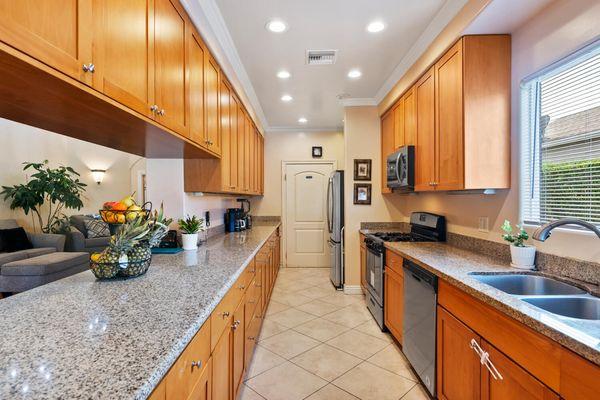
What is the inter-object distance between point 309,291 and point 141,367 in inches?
145

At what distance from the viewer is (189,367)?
92 centimetres

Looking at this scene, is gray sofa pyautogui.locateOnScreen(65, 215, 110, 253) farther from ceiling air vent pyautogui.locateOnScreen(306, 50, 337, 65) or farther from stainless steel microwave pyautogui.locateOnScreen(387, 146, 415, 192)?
stainless steel microwave pyautogui.locateOnScreen(387, 146, 415, 192)

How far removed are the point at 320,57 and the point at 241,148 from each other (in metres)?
1.35

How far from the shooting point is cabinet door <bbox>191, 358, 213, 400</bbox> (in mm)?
990

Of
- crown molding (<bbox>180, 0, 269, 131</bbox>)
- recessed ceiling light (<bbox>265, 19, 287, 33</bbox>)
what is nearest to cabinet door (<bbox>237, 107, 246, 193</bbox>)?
crown molding (<bbox>180, 0, 269, 131</bbox>)

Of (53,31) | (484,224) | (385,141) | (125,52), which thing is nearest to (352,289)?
(385,141)

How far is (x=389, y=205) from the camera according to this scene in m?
4.07

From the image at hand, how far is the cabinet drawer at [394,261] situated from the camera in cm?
248

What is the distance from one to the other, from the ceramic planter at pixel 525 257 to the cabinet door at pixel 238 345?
1.70 metres

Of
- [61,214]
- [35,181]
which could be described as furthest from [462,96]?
[61,214]


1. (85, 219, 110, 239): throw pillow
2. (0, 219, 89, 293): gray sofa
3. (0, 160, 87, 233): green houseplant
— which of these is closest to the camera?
(0, 219, 89, 293): gray sofa

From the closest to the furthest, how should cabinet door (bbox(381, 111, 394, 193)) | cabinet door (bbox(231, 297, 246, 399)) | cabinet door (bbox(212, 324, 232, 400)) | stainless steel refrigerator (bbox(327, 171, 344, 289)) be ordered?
cabinet door (bbox(212, 324, 232, 400)), cabinet door (bbox(231, 297, 246, 399)), cabinet door (bbox(381, 111, 394, 193)), stainless steel refrigerator (bbox(327, 171, 344, 289))

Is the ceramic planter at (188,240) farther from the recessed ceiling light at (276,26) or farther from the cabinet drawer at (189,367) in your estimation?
the recessed ceiling light at (276,26)

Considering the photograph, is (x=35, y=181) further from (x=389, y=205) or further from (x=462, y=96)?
(x=462, y=96)
